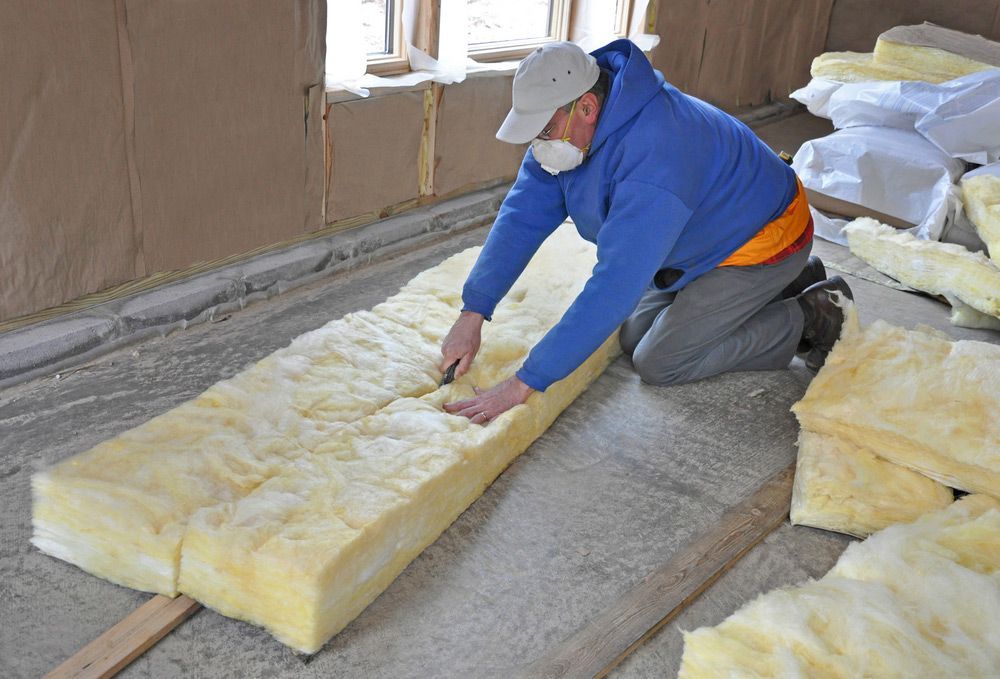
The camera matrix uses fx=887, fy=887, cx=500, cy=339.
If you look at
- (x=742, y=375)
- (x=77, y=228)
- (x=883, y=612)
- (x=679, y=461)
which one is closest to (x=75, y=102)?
(x=77, y=228)

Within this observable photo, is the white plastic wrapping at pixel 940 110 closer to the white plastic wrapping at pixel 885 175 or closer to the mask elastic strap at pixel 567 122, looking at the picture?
Answer: the white plastic wrapping at pixel 885 175

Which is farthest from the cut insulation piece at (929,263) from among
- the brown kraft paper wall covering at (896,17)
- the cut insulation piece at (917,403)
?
the brown kraft paper wall covering at (896,17)

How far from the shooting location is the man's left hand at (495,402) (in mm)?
2543

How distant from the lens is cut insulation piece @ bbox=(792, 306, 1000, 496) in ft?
8.21

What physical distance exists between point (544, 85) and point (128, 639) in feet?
5.70

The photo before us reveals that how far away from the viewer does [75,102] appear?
2.85 metres

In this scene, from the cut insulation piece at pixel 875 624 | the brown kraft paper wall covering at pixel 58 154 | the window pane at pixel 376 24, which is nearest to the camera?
the cut insulation piece at pixel 875 624

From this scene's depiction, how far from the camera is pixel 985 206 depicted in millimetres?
3982

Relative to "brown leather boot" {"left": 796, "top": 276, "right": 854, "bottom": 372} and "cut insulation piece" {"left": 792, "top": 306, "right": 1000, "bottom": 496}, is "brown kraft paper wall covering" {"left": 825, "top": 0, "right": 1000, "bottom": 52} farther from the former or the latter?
"cut insulation piece" {"left": 792, "top": 306, "right": 1000, "bottom": 496}

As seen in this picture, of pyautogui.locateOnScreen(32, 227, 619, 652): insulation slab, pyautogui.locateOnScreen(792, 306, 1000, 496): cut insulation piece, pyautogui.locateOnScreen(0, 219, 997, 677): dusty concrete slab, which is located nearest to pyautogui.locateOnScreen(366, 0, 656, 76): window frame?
pyautogui.locateOnScreen(0, 219, 997, 677): dusty concrete slab

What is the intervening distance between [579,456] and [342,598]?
1.02 meters

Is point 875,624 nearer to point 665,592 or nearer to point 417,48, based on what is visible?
point 665,592

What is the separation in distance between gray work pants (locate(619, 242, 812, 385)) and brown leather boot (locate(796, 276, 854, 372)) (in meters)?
0.07

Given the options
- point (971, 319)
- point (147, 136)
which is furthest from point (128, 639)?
point (971, 319)
